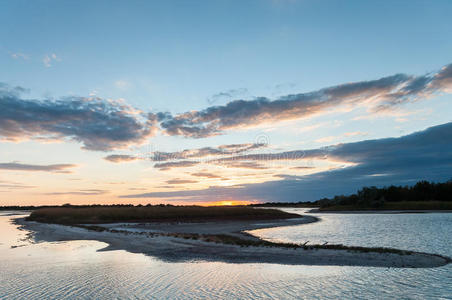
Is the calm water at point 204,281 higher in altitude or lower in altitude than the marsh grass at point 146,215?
lower

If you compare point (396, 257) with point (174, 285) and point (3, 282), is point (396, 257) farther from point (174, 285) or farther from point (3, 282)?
point (3, 282)

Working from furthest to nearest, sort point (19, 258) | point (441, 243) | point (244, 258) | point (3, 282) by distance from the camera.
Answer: point (441, 243) → point (19, 258) → point (244, 258) → point (3, 282)

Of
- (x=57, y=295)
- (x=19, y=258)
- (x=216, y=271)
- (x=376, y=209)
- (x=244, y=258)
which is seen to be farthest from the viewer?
(x=376, y=209)

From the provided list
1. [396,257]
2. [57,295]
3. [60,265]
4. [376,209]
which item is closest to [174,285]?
[57,295]

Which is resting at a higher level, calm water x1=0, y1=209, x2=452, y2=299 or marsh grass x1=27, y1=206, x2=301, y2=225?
marsh grass x1=27, y1=206, x2=301, y2=225

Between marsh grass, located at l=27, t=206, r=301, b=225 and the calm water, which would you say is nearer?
the calm water

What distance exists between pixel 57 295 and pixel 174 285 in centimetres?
531

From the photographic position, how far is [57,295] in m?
14.1

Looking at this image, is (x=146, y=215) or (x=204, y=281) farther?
(x=146, y=215)

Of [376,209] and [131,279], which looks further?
[376,209]

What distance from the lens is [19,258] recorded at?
2438 centimetres

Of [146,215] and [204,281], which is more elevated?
[146,215]

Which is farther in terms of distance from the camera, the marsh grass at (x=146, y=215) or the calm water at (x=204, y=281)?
the marsh grass at (x=146, y=215)

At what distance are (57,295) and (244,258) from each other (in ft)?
41.4
